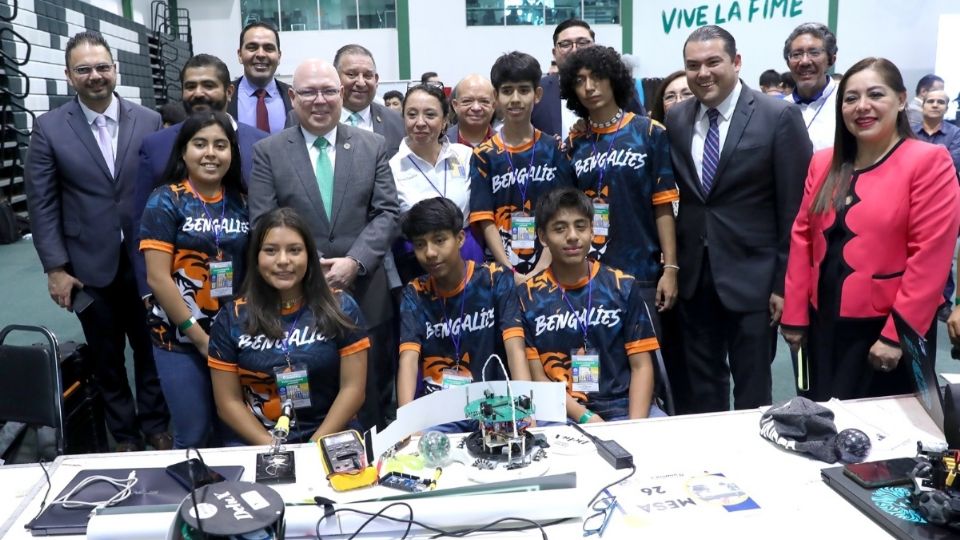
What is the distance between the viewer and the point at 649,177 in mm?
2754

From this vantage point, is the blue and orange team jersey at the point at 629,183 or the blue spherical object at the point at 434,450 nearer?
the blue spherical object at the point at 434,450

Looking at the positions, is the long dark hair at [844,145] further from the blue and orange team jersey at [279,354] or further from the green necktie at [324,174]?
the green necktie at [324,174]

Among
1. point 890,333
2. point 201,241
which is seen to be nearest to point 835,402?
point 890,333

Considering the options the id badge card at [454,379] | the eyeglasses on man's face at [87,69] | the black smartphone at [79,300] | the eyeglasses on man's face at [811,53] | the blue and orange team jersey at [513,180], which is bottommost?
the id badge card at [454,379]

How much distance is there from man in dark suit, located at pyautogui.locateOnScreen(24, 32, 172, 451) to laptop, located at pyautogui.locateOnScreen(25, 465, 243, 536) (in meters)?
1.58

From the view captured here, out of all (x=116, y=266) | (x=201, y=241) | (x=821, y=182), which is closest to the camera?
(x=821, y=182)

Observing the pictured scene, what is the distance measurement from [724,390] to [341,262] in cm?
156

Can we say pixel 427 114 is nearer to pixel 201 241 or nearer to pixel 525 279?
pixel 525 279

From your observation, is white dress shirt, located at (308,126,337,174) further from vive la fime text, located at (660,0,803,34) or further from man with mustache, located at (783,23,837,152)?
vive la fime text, located at (660,0,803,34)

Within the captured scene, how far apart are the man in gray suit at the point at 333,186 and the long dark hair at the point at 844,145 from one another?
1459 millimetres

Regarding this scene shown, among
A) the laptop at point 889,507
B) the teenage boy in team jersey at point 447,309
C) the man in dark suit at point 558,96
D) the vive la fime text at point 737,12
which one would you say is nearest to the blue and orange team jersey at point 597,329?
the teenage boy in team jersey at point 447,309

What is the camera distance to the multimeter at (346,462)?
1596 millimetres

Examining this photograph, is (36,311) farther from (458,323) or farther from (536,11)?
(536,11)

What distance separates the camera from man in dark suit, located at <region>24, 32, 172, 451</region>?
3.09 meters
